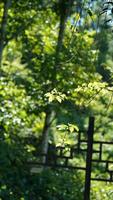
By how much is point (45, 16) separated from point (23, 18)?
22.4 inches

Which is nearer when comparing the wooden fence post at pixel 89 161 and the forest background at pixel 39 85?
the wooden fence post at pixel 89 161

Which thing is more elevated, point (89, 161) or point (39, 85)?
point (39, 85)

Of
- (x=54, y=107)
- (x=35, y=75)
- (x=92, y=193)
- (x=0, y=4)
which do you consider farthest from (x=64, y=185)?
(x=0, y=4)

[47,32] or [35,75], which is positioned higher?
[47,32]

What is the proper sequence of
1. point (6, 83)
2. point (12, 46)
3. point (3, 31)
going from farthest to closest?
1. point (12, 46)
2. point (6, 83)
3. point (3, 31)

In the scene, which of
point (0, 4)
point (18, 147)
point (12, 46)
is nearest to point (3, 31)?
point (0, 4)

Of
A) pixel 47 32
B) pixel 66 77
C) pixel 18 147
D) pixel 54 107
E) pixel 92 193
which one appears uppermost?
pixel 47 32

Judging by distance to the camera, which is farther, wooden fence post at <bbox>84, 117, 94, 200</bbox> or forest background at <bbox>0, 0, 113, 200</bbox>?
forest background at <bbox>0, 0, 113, 200</bbox>

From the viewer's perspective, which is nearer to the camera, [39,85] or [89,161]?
[89,161]

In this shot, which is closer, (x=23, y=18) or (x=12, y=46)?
(x=23, y=18)

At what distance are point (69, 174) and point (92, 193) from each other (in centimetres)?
97

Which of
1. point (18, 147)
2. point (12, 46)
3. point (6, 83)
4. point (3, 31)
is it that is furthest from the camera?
point (12, 46)

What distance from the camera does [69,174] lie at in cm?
1249

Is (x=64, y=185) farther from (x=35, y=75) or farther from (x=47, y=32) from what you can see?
(x=47, y=32)
